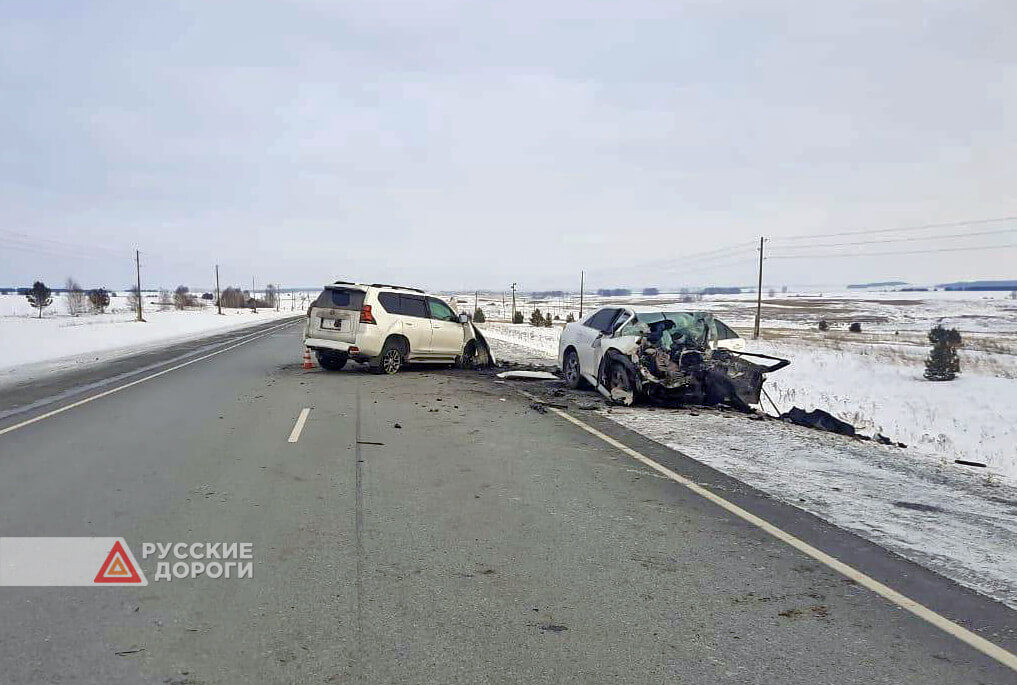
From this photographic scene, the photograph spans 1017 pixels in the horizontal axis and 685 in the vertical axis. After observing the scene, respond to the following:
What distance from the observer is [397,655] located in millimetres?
3369

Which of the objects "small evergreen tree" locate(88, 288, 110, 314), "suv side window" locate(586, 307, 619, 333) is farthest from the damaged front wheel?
"small evergreen tree" locate(88, 288, 110, 314)

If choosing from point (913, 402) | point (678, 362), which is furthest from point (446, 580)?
point (913, 402)

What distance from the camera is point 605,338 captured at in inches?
492

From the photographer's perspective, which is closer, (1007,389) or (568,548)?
(568,548)

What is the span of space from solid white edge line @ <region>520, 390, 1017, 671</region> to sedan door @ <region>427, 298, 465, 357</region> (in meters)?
10.3

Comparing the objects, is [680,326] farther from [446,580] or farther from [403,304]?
[446,580]

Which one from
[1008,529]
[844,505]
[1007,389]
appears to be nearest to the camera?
[1008,529]

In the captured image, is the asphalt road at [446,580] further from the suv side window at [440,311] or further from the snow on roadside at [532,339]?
the snow on roadside at [532,339]

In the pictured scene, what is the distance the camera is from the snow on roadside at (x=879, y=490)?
16.0 feet

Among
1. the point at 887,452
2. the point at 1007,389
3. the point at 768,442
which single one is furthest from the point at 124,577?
the point at 1007,389

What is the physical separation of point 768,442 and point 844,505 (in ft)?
9.62

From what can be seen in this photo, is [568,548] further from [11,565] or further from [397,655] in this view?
[11,565]

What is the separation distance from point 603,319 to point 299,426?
21.0 ft

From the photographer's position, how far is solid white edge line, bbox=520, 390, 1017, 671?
3496mm
